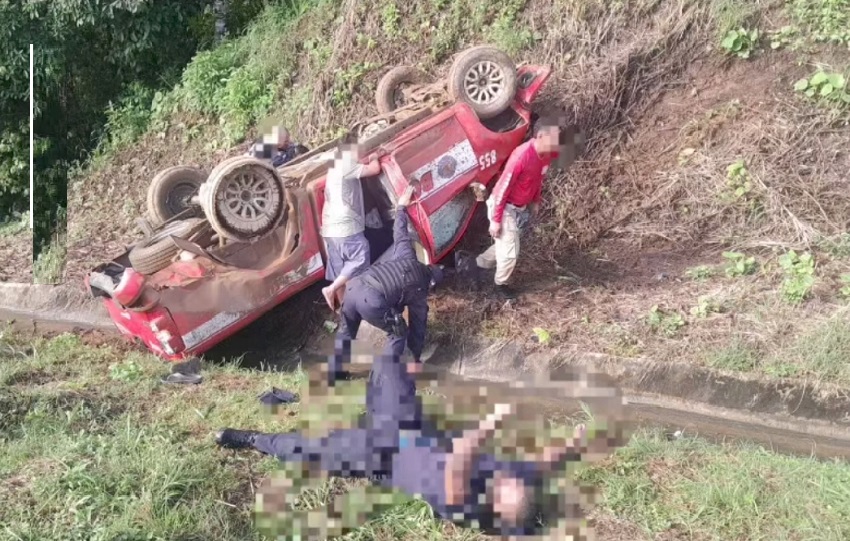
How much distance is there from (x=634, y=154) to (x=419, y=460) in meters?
5.29

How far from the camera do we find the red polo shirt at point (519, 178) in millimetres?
5910

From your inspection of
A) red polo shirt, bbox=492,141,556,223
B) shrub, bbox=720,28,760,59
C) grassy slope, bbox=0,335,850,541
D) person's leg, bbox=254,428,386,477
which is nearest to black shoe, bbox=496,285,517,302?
red polo shirt, bbox=492,141,556,223

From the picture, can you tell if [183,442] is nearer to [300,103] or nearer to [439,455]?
[439,455]

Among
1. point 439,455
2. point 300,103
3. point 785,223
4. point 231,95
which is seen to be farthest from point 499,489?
point 231,95

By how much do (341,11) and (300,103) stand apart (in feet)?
5.26

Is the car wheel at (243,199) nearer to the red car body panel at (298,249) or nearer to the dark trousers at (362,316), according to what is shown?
the red car body panel at (298,249)

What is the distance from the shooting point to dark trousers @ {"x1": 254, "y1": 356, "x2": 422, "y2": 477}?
3.69 m

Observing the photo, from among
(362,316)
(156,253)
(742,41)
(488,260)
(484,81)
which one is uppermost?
(484,81)

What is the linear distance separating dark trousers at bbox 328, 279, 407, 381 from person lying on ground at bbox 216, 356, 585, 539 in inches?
16.3

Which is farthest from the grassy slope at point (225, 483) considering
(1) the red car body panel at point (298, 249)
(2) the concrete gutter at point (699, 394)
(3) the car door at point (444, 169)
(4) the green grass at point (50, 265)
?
(4) the green grass at point (50, 265)

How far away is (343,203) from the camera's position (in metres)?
5.55

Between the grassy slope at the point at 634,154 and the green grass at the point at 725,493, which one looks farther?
the grassy slope at the point at 634,154

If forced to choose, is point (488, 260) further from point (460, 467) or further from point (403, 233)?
point (460, 467)

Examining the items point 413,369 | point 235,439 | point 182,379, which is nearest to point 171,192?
point 182,379
